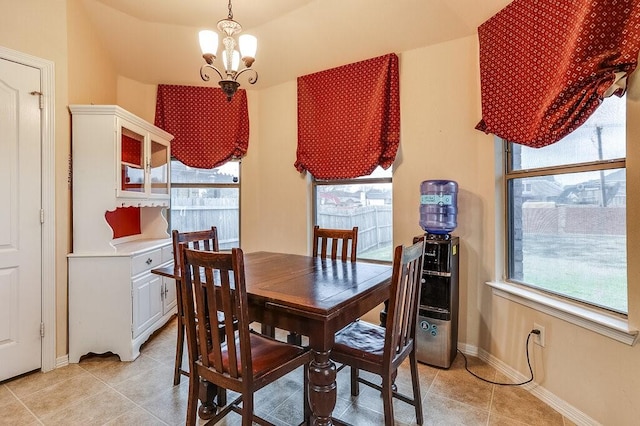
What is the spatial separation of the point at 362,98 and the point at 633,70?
1.94 m

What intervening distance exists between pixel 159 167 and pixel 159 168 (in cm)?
1

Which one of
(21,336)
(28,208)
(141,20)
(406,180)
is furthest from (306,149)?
(21,336)

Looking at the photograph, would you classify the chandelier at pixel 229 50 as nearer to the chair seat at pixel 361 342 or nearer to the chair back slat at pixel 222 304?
the chair back slat at pixel 222 304

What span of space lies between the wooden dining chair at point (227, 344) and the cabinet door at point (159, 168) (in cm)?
200

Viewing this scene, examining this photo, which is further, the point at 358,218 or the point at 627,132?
the point at 358,218

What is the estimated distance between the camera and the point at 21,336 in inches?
89.9

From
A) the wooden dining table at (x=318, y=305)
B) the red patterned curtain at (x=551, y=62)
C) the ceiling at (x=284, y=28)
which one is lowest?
the wooden dining table at (x=318, y=305)

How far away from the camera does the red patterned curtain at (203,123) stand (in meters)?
3.64

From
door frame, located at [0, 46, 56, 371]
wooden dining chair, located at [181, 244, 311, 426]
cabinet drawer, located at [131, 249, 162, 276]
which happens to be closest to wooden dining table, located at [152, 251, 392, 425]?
wooden dining chair, located at [181, 244, 311, 426]

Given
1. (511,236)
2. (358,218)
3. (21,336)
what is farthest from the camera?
(358,218)

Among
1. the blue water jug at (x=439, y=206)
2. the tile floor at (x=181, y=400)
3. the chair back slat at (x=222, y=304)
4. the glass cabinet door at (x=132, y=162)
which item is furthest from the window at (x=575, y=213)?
the glass cabinet door at (x=132, y=162)

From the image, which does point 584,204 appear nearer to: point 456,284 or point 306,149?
point 456,284

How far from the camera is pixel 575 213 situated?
2021mm

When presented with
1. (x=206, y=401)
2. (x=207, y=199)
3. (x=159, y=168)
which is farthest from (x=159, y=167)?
(x=206, y=401)
